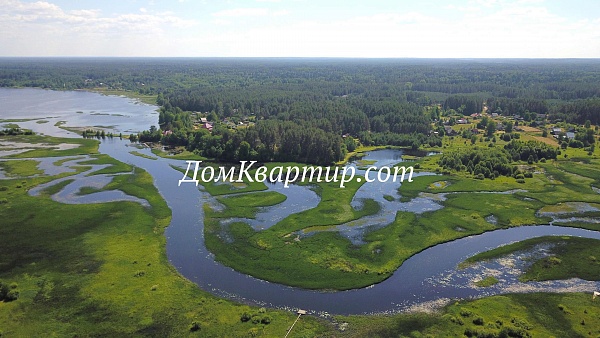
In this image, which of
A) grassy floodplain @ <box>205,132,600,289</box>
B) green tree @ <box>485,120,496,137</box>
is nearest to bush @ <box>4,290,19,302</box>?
grassy floodplain @ <box>205,132,600,289</box>

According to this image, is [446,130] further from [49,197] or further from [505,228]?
[49,197]

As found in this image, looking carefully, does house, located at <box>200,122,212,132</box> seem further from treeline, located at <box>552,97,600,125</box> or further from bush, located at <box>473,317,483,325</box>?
treeline, located at <box>552,97,600,125</box>

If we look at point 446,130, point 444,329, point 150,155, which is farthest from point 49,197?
point 446,130

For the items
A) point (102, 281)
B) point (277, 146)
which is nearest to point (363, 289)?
point (102, 281)

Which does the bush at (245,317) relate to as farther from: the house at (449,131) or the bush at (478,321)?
the house at (449,131)

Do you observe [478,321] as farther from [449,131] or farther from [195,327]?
[449,131]

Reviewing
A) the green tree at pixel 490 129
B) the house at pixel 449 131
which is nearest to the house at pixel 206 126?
the house at pixel 449 131
